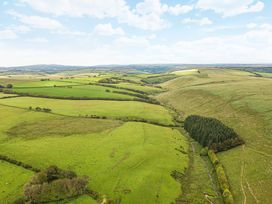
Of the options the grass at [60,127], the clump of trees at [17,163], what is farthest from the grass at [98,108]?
the clump of trees at [17,163]

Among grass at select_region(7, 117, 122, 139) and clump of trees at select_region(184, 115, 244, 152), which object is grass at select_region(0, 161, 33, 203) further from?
clump of trees at select_region(184, 115, 244, 152)

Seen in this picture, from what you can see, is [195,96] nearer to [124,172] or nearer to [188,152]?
[188,152]

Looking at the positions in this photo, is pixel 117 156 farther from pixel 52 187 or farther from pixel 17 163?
pixel 17 163

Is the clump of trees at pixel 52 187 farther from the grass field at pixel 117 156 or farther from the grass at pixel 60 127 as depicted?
the grass at pixel 60 127

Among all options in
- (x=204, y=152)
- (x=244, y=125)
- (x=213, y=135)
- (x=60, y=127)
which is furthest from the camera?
(x=244, y=125)

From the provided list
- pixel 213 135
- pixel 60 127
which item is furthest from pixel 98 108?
pixel 213 135
